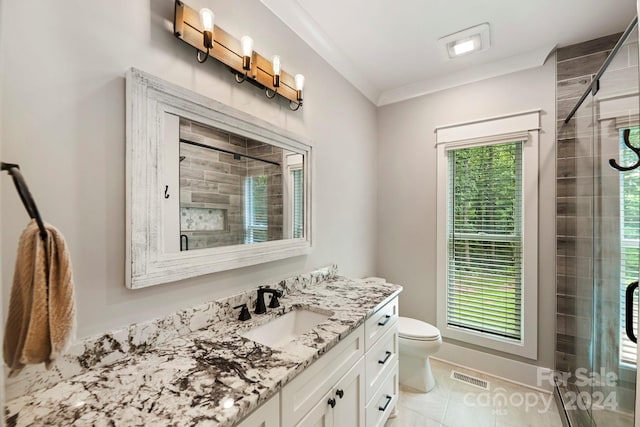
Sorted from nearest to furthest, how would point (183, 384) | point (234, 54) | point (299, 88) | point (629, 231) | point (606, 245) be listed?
point (183, 384) < point (629, 231) < point (234, 54) < point (606, 245) < point (299, 88)

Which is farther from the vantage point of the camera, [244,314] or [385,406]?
[385,406]

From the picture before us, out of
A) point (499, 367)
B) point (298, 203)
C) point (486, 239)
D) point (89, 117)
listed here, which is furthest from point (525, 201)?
point (89, 117)

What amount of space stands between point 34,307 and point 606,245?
7.37 feet

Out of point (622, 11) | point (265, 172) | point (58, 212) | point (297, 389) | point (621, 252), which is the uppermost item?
point (622, 11)

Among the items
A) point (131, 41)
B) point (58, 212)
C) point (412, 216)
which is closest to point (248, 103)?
point (131, 41)

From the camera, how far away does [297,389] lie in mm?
945

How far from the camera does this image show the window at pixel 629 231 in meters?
1.15

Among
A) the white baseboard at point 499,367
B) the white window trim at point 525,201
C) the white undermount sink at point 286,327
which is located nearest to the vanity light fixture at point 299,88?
the white undermount sink at point 286,327

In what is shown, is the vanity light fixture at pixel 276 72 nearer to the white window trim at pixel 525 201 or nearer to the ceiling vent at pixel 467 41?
the ceiling vent at pixel 467 41

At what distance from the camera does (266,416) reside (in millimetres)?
814

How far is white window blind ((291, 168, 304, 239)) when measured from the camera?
1.78 meters

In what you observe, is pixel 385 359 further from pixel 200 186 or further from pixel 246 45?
pixel 246 45

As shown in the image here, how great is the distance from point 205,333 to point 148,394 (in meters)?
0.39

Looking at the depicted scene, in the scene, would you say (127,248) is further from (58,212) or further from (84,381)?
(84,381)
